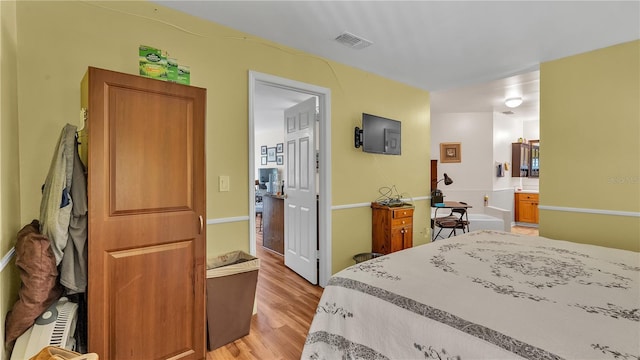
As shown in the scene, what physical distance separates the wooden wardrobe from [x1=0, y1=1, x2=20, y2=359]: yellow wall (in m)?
0.30

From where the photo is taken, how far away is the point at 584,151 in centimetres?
284

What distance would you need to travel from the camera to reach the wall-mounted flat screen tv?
3.27 meters

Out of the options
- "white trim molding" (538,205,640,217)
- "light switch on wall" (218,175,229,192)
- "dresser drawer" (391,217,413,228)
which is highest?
"light switch on wall" (218,175,229,192)

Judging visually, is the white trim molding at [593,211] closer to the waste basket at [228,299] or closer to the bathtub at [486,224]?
the bathtub at [486,224]

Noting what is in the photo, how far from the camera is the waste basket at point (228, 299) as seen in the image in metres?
2.04

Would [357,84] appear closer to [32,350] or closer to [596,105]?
[596,105]

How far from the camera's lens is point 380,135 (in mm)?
3424

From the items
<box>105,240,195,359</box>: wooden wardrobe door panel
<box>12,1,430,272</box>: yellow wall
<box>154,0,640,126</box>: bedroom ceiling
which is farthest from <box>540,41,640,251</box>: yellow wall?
<box>105,240,195,359</box>: wooden wardrobe door panel

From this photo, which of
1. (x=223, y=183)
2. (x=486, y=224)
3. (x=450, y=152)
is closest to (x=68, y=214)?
(x=223, y=183)

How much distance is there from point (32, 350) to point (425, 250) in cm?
206

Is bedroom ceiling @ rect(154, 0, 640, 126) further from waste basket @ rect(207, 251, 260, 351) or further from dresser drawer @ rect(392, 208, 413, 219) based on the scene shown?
waste basket @ rect(207, 251, 260, 351)

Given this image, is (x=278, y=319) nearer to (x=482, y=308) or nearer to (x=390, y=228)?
(x=390, y=228)

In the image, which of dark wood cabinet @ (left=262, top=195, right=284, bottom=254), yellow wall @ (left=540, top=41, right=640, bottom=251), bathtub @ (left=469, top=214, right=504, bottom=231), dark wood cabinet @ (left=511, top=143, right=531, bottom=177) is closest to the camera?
yellow wall @ (left=540, top=41, right=640, bottom=251)

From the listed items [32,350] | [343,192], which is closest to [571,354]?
[32,350]
